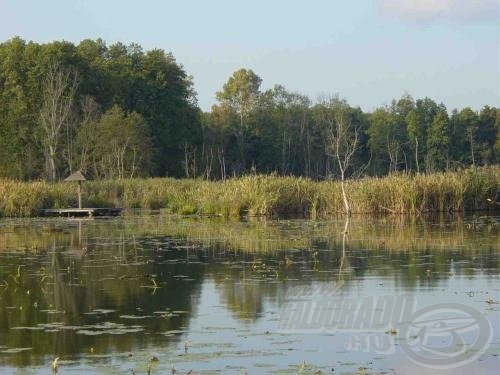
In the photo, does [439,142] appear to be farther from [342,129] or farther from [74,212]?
[74,212]

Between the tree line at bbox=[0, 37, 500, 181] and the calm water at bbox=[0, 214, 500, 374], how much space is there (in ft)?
92.0

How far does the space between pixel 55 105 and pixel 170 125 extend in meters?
13.4

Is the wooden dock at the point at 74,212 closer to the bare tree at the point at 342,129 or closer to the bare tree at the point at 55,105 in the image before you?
the bare tree at the point at 55,105

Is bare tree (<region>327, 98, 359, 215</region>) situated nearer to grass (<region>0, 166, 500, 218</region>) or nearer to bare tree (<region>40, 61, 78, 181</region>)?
bare tree (<region>40, 61, 78, 181</region>)

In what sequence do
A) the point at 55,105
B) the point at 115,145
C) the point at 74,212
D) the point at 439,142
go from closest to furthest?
the point at 74,212
the point at 115,145
the point at 55,105
the point at 439,142

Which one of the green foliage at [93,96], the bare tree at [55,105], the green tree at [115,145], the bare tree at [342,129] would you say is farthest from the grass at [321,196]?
the bare tree at [342,129]

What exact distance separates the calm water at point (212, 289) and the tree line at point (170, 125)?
2804 cm

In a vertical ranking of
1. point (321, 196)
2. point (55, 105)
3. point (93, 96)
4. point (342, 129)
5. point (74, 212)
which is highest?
point (93, 96)

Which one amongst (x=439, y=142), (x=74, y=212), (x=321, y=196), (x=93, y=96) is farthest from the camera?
(x=439, y=142)

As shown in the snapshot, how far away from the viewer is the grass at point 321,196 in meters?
36.0

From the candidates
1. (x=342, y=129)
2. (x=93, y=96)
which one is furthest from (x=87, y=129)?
(x=342, y=129)

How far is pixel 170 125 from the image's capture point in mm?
71625

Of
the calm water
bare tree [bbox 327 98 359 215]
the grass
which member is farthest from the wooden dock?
bare tree [bbox 327 98 359 215]

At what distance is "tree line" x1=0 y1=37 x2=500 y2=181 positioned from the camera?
200 feet
